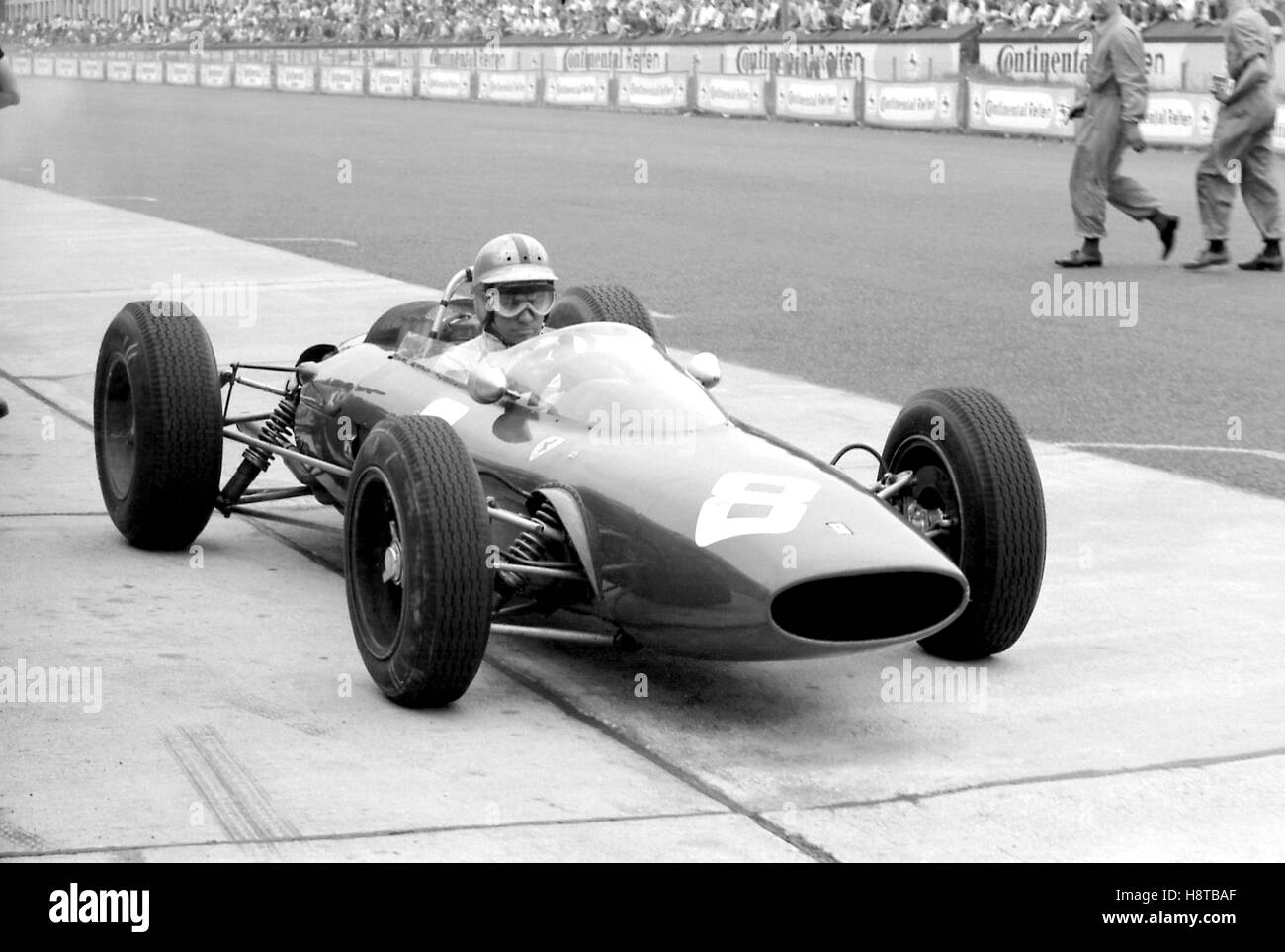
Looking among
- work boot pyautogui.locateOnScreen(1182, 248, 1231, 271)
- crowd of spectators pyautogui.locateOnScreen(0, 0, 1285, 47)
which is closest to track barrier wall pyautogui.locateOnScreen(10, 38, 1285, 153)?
crowd of spectators pyautogui.locateOnScreen(0, 0, 1285, 47)

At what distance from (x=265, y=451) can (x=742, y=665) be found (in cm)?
223

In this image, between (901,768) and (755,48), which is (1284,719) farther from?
(755,48)

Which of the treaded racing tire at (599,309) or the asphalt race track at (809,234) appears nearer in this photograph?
the treaded racing tire at (599,309)

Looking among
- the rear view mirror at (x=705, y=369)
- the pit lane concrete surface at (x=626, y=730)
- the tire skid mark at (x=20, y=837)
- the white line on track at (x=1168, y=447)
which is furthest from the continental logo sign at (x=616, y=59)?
the tire skid mark at (x=20, y=837)

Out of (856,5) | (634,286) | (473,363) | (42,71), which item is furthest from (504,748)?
(42,71)

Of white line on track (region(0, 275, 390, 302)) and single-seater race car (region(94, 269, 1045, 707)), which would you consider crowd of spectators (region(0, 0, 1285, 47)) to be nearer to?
white line on track (region(0, 275, 390, 302))

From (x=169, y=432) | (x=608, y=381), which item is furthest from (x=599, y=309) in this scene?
(x=608, y=381)

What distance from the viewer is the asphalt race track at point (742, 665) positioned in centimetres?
455

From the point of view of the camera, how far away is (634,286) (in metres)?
14.4

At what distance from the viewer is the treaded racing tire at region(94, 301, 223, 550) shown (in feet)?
22.4

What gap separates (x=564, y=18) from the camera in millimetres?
48938

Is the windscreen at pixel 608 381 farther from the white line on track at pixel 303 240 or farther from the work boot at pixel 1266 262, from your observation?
the white line on track at pixel 303 240

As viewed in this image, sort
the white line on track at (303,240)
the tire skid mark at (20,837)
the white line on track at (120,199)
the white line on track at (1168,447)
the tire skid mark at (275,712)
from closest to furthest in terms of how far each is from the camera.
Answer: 1. the tire skid mark at (20,837)
2. the tire skid mark at (275,712)
3. the white line on track at (1168,447)
4. the white line on track at (303,240)
5. the white line on track at (120,199)

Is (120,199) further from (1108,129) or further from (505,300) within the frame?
(505,300)
